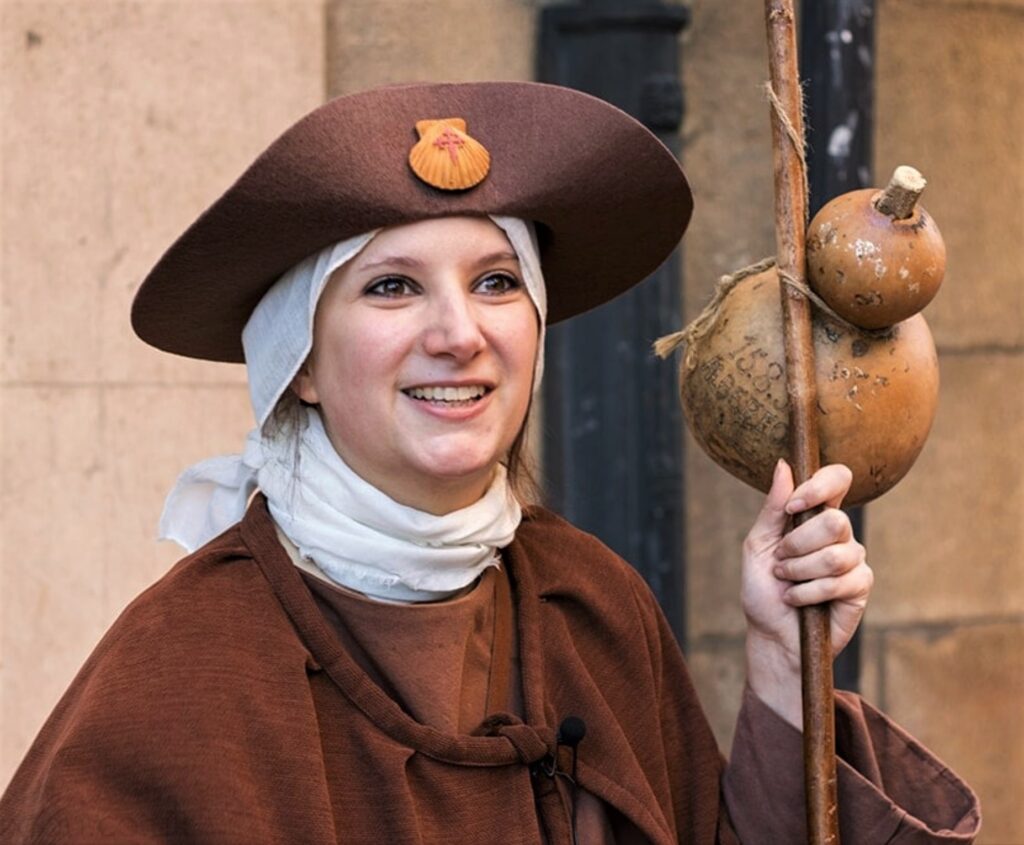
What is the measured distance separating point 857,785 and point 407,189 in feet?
3.58

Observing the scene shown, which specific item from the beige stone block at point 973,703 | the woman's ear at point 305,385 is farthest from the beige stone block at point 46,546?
the beige stone block at point 973,703

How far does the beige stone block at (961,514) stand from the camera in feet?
16.3

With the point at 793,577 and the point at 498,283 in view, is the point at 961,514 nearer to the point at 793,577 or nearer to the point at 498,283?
the point at 793,577

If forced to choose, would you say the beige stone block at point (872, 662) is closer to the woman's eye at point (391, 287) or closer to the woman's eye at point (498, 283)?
the woman's eye at point (498, 283)

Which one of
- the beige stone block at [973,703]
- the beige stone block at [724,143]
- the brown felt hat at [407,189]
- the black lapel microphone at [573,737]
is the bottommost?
the beige stone block at [973,703]

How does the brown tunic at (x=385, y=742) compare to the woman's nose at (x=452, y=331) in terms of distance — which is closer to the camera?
the brown tunic at (x=385, y=742)

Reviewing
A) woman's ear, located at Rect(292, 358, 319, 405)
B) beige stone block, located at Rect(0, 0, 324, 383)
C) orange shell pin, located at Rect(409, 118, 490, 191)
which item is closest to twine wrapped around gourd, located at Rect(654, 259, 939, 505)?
orange shell pin, located at Rect(409, 118, 490, 191)

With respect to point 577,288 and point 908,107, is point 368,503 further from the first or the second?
point 908,107

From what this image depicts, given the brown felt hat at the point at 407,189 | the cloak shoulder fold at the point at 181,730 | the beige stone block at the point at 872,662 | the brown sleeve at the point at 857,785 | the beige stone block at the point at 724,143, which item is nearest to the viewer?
the cloak shoulder fold at the point at 181,730

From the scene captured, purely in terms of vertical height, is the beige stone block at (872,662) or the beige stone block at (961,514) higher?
the beige stone block at (961,514)

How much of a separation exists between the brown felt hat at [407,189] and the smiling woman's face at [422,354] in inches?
2.1

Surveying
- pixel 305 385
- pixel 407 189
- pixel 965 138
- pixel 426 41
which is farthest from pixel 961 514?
pixel 407 189

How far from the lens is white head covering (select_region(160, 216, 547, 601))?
2467 millimetres

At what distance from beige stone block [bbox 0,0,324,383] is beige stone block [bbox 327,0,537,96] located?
135 mm
